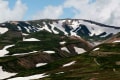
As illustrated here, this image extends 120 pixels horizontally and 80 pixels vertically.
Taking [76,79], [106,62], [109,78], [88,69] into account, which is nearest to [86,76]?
[76,79]

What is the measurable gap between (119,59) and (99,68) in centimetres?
2568

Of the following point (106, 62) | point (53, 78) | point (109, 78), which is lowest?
point (109, 78)

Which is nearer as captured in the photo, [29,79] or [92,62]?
[29,79]

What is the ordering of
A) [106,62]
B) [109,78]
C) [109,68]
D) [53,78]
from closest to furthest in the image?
[109,78]
[53,78]
[109,68]
[106,62]

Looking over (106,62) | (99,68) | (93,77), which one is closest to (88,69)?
(99,68)


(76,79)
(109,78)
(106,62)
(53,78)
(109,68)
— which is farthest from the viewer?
(106,62)

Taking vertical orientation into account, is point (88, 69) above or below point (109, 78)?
above

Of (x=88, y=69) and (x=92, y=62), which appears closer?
(x=88, y=69)

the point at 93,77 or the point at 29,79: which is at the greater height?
the point at 29,79

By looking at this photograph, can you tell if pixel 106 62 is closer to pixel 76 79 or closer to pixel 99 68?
pixel 99 68

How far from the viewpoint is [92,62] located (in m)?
199

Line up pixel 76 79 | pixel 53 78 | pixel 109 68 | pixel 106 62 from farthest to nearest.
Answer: pixel 106 62 → pixel 109 68 → pixel 53 78 → pixel 76 79

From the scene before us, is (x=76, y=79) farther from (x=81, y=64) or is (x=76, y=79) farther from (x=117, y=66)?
(x=81, y=64)

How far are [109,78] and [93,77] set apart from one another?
10086 mm
